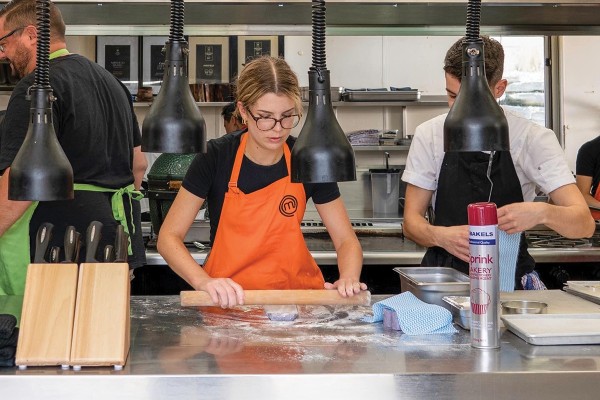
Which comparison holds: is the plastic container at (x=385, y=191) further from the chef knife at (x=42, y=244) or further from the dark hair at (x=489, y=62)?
the chef knife at (x=42, y=244)

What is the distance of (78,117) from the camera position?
2762mm

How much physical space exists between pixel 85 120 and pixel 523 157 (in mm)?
1501

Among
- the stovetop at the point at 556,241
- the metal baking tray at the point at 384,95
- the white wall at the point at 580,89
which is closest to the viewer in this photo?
the stovetop at the point at 556,241

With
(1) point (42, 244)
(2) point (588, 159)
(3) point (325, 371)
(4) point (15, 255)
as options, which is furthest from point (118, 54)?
(3) point (325, 371)

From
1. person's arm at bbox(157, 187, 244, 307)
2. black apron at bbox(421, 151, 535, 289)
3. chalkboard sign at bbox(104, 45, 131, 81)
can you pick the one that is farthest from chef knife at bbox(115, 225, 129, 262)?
chalkboard sign at bbox(104, 45, 131, 81)

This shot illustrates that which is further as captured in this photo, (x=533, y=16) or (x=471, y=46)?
(x=533, y=16)

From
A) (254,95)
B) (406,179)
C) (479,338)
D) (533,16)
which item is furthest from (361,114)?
(479,338)

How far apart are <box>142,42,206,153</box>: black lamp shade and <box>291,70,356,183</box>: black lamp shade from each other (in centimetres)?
22

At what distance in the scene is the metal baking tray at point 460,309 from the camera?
1931 millimetres

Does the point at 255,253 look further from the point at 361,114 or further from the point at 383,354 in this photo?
the point at 361,114

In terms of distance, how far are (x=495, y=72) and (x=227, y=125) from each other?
7.89 feet

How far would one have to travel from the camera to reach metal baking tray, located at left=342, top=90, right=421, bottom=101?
6051mm

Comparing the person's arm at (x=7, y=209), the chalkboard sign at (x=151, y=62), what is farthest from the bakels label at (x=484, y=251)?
the chalkboard sign at (x=151, y=62)

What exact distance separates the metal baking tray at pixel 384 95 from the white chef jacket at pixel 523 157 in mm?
3237
